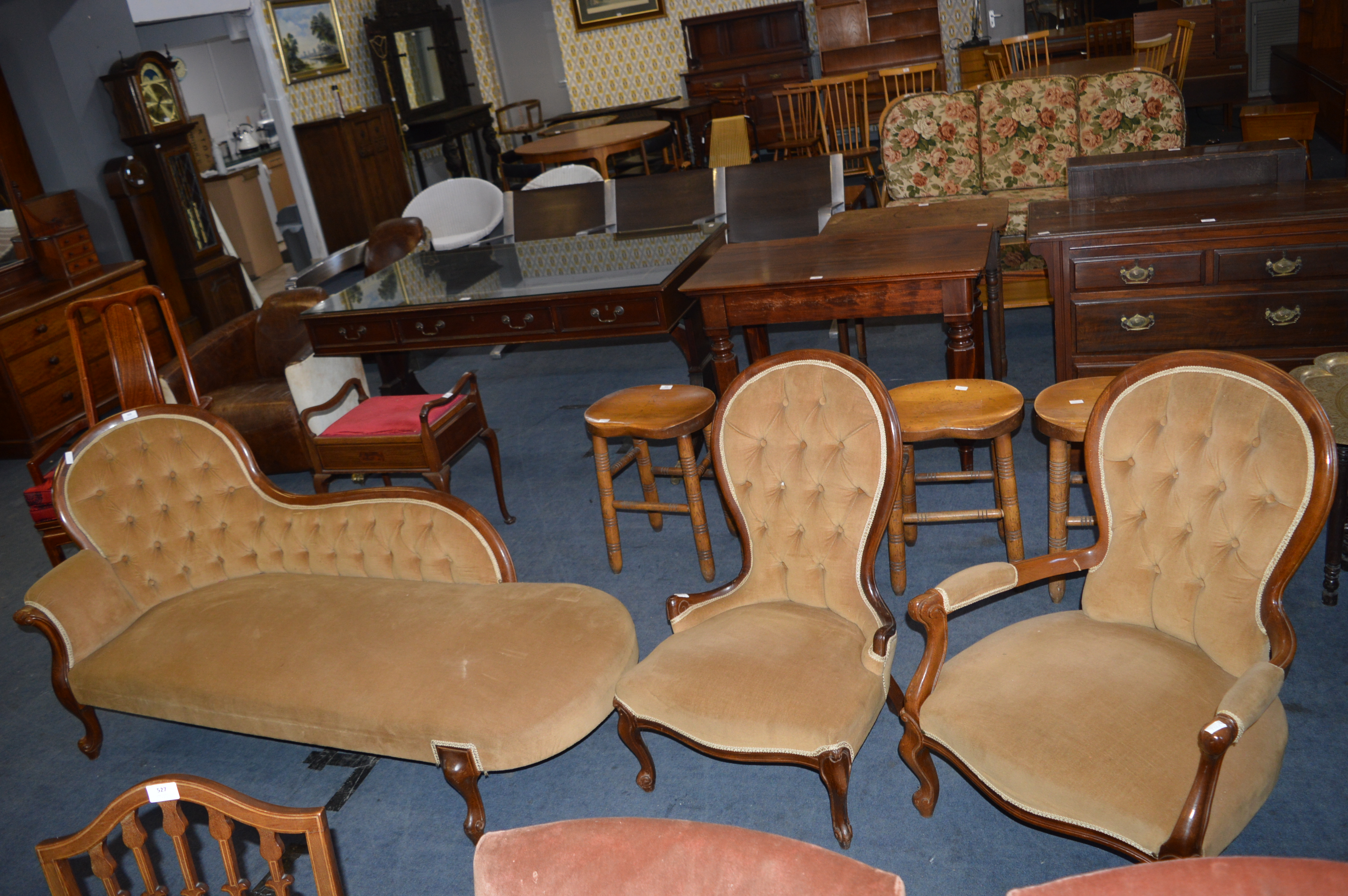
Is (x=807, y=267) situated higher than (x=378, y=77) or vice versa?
(x=378, y=77)

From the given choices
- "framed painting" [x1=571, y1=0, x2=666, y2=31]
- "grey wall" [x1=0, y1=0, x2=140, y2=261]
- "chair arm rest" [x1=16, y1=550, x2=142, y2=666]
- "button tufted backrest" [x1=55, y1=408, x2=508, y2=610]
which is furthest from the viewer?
"framed painting" [x1=571, y1=0, x2=666, y2=31]

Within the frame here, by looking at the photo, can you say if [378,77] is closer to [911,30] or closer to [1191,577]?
[911,30]

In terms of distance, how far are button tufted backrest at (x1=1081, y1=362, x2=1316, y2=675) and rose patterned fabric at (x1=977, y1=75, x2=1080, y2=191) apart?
11.5 ft

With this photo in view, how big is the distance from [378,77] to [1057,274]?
880 centimetres

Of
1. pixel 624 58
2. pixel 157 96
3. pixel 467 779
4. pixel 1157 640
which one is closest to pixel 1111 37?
pixel 624 58

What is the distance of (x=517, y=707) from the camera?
2.26m

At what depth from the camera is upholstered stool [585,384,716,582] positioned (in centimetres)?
312

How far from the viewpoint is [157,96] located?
6496 mm

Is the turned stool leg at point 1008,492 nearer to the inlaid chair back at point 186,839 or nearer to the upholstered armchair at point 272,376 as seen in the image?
the inlaid chair back at point 186,839

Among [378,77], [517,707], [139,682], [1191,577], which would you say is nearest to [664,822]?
[517,707]

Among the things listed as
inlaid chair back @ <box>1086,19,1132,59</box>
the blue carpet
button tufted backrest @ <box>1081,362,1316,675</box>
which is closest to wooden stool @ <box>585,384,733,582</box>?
the blue carpet

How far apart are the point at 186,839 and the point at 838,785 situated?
1216 mm

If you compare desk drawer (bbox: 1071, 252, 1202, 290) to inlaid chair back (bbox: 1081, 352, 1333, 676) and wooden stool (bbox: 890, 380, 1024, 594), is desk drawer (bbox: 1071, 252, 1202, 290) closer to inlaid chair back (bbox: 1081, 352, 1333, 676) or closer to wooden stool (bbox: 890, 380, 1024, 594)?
wooden stool (bbox: 890, 380, 1024, 594)

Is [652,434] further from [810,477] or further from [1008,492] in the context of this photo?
[1008,492]
